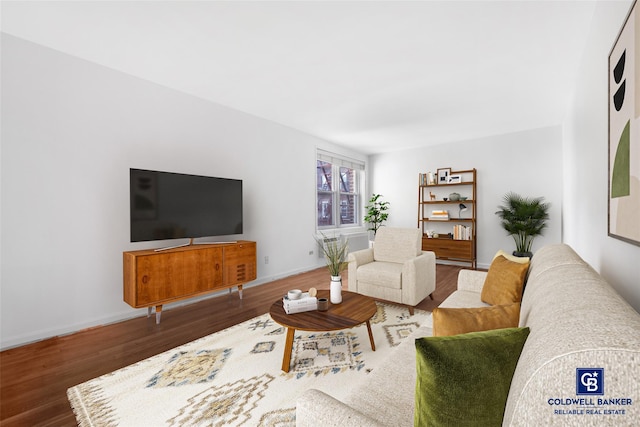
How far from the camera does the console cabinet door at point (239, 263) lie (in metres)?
3.45

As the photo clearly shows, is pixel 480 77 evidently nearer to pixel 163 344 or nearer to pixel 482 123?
pixel 482 123

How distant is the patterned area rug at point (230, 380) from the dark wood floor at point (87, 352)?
12cm

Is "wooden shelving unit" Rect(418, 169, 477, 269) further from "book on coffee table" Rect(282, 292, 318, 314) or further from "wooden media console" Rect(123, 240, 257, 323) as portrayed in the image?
"book on coffee table" Rect(282, 292, 318, 314)

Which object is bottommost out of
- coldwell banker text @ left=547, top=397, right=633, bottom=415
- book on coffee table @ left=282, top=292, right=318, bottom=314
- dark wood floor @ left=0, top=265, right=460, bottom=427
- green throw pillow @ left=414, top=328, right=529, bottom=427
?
dark wood floor @ left=0, top=265, right=460, bottom=427

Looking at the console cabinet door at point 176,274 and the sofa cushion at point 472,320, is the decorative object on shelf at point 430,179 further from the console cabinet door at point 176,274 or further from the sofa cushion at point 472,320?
the sofa cushion at point 472,320

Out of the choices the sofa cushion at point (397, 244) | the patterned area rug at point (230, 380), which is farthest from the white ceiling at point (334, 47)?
the patterned area rug at point (230, 380)

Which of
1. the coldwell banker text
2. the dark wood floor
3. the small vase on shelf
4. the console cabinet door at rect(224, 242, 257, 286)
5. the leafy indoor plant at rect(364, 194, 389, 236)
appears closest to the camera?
the coldwell banker text

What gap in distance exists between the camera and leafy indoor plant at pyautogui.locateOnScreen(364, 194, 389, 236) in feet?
21.1

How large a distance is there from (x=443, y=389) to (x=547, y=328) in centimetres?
29

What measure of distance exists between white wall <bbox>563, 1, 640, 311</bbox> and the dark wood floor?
1.74 m

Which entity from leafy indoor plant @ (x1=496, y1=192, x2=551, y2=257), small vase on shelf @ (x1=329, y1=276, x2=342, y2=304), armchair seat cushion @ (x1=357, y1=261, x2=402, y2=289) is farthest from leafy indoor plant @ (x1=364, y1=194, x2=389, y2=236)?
small vase on shelf @ (x1=329, y1=276, x2=342, y2=304)

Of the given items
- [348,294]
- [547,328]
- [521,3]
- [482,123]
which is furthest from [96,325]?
[482,123]

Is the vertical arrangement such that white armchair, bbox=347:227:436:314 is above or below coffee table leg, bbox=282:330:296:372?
above

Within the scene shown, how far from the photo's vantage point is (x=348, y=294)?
254cm
